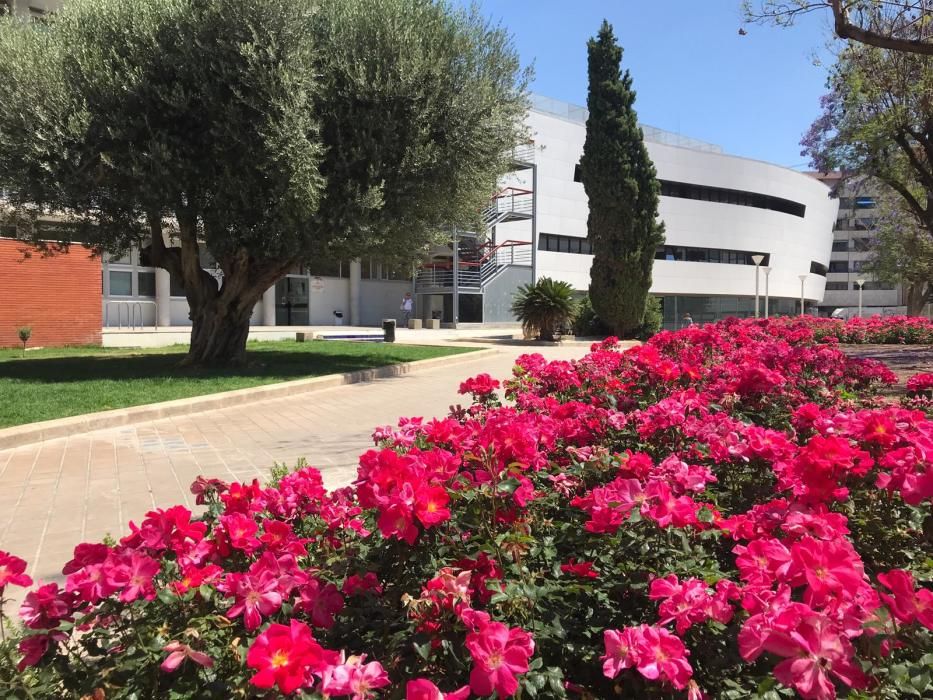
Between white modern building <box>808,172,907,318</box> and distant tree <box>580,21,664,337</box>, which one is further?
white modern building <box>808,172,907,318</box>

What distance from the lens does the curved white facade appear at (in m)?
38.4

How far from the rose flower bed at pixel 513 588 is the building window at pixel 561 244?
36.7m

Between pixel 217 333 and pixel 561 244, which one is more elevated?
pixel 561 244

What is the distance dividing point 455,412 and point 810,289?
2379 inches

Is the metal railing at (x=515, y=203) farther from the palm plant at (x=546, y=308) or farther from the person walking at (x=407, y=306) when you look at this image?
the palm plant at (x=546, y=308)

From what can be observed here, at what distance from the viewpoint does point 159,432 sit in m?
7.01

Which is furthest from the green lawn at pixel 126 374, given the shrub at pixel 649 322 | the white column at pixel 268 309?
the white column at pixel 268 309

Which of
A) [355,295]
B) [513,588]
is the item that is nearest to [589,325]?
[355,295]

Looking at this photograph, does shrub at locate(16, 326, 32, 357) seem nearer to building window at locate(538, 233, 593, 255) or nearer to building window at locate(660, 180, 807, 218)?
building window at locate(538, 233, 593, 255)

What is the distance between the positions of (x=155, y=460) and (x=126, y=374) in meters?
6.27

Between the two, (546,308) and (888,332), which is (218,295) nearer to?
(546,308)

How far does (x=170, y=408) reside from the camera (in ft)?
25.9

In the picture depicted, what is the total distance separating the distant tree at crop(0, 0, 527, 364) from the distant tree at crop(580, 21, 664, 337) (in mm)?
11871

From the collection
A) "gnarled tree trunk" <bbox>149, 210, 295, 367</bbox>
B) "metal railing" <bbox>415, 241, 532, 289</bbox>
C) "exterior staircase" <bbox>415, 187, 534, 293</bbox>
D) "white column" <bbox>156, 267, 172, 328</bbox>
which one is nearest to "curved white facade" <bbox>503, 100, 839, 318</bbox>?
"metal railing" <bbox>415, 241, 532, 289</bbox>
